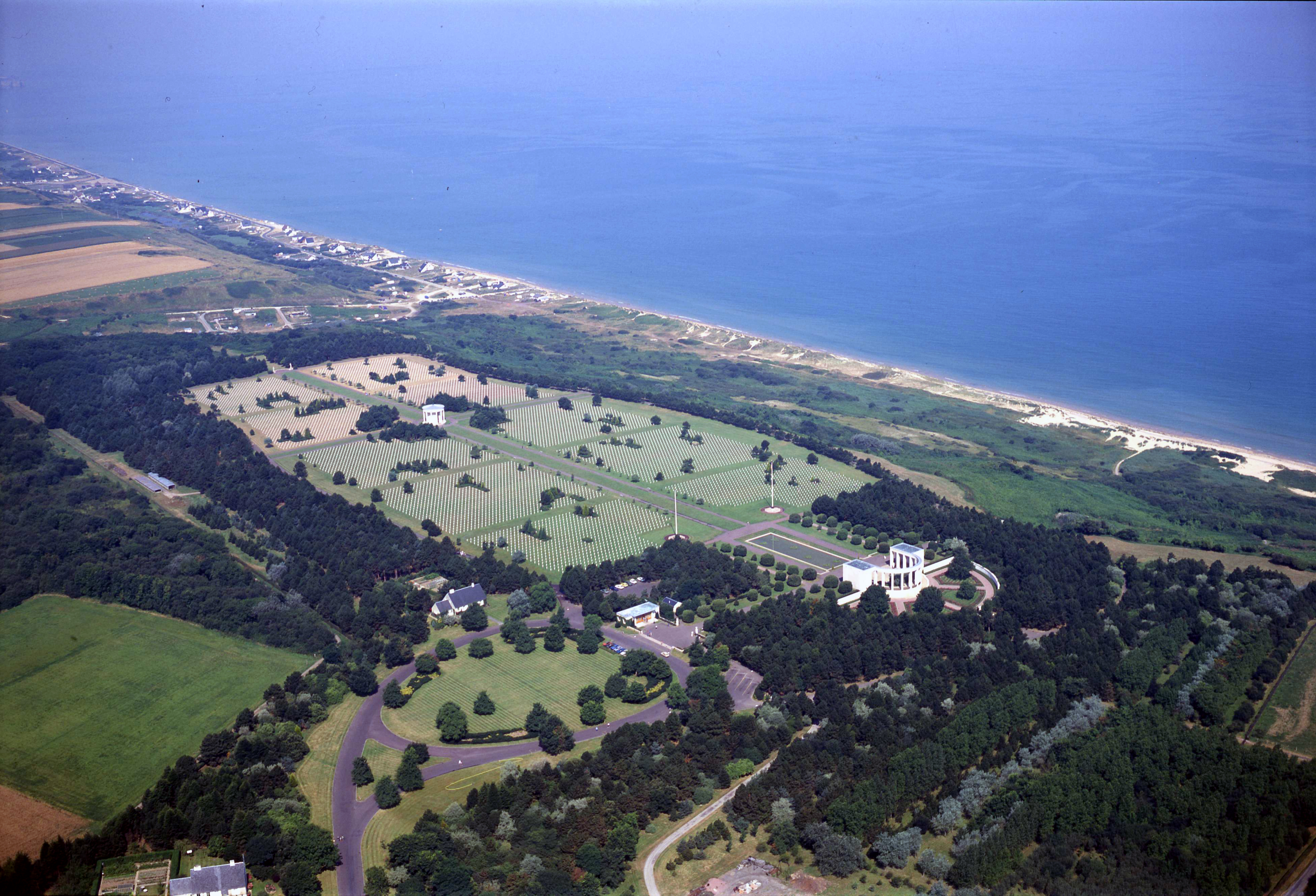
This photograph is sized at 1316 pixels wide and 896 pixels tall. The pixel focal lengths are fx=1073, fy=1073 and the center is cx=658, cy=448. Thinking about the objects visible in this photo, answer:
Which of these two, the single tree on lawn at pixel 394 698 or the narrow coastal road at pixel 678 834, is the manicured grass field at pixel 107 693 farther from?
the narrow coastal road at pixel 678 834

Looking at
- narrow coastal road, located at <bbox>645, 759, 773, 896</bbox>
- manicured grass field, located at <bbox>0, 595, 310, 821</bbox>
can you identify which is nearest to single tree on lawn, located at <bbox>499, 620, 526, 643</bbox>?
manicured grass field, located at <bbox>0, 595, 310, 821</bbox>

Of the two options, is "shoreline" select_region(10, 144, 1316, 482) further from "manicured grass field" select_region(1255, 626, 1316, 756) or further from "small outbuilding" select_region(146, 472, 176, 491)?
"small outbuilding" select_region(146, 472, 176, 491)

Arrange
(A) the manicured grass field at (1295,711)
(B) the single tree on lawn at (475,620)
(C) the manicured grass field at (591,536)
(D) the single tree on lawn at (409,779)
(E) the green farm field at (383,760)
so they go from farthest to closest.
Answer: (C) the manicured grass field at (591,536)
(B) the single tree on lawn at (475,620)
(A) the manicured grass field at (1295,711)
(E) the green farm field at (383,760)
(D) the single tree on lawn at (409,779)

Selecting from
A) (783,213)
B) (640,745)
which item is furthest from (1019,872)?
(783,213)

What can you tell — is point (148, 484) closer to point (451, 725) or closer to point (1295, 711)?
point (451, 725)

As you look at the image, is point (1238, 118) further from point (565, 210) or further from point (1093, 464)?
point (1093, 464)

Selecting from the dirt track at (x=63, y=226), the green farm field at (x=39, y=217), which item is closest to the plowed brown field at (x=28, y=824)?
the dirt track at (x=63, y=226)

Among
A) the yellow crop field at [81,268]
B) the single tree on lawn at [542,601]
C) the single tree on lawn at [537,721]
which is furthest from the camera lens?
the yellow crop field at [81,268]
